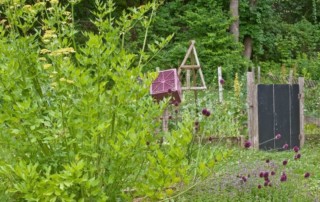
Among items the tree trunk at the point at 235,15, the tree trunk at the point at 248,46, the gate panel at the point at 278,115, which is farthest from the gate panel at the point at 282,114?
the tree trunk at the point at 248,46

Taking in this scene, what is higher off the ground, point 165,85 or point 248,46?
point 248,46

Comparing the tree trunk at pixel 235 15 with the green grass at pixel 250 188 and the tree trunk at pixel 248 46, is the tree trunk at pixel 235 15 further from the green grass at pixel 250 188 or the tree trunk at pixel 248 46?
the green grass at pixel 250 188

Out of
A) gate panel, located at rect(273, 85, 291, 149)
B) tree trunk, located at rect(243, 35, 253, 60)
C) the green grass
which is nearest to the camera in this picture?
the green grass

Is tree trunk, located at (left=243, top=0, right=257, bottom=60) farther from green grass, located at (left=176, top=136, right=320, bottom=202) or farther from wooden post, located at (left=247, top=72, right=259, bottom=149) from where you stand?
green grass, located at (left=176, top=136, right=320, bottom=202)

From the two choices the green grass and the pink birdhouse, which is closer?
the green grass

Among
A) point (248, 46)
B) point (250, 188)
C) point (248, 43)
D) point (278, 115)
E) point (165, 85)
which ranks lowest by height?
point (250, 188)

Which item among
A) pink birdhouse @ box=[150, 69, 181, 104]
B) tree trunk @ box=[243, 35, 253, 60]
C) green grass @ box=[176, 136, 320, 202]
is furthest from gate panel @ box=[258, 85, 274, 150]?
tree trunk @ box=[243, 35, 253, 60]

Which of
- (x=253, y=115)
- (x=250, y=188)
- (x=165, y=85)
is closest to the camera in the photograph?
(x=250, y=188)

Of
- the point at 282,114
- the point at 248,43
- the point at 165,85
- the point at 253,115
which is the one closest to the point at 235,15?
the point at 248,43

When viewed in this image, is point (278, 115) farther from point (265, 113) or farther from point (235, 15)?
point (235, 15)

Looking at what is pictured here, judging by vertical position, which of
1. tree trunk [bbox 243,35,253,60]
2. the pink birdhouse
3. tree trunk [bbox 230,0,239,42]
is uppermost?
tree trunk [bbox 230,0,239,42]

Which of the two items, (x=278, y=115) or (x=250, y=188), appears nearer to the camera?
(x=250, y=188)

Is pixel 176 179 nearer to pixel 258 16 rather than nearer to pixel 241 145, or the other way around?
pixel 241 145

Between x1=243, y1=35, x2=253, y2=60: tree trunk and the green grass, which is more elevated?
x1=243, y1=35, x2=253, y2=60: tree trunk
